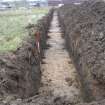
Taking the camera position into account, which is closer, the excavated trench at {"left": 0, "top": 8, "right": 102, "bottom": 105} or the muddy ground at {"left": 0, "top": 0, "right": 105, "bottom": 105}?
the excavated trench at {"left": 0, "top": 8, "right": 102, "bottom": 105}

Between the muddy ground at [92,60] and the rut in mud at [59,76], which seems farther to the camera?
the rut in mud at [59,76]

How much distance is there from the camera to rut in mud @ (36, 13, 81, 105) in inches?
380

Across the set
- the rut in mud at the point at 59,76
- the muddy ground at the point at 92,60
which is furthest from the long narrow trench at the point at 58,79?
the muddy ground at the point at 92,60

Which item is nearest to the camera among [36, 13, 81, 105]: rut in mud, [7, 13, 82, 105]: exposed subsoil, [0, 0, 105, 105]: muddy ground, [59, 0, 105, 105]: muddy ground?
[7, 13, 82, 105]: exposed subsoil

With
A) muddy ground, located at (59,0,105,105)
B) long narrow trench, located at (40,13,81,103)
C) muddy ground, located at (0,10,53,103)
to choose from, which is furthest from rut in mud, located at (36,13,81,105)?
muddy ground, located at (0,10,53,103)

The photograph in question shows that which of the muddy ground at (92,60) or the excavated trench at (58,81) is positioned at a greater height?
the muddy ground at (92,60)

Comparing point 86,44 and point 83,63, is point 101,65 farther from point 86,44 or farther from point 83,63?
point 86,44

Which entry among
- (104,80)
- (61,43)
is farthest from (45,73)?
(61,43)

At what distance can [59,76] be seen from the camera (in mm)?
11766

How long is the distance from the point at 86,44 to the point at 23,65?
9.97ft

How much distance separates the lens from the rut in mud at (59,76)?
9.65 metres

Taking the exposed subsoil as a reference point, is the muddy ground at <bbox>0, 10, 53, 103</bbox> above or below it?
above

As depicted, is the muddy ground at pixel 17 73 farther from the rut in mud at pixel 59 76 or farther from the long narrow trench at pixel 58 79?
the rut in mud at pixel 59 76

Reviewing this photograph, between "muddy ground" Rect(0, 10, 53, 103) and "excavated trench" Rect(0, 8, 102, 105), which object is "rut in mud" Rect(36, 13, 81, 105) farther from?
"muddy ground" Rect(0, 10, 53, 103)
